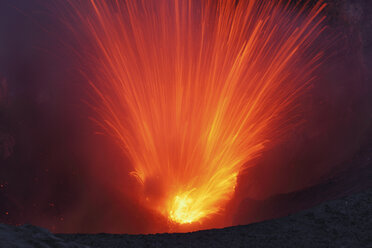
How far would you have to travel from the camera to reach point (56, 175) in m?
11.1

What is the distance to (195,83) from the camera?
35.4 ft

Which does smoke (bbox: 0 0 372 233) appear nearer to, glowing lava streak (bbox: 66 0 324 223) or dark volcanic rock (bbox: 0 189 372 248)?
glowing lava streak (bbox: 66 0 324 223)

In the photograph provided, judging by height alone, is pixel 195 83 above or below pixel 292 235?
above

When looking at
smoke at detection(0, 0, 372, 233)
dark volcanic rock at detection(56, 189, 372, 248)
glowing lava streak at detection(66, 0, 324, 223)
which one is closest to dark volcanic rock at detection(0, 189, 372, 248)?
dark volcanic rock at detection(56, 189, 372, 248)

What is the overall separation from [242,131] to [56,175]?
634 cm

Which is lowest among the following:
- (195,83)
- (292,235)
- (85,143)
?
(292,235)

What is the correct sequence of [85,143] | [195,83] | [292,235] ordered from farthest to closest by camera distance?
[85,143] → [195,83] → [292,235]

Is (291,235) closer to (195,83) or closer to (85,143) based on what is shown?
(195,83)

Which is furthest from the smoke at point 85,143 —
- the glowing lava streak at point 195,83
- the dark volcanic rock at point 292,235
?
the dark volcanic rock at point 292,235

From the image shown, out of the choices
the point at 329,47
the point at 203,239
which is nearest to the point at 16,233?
the point at 203,239

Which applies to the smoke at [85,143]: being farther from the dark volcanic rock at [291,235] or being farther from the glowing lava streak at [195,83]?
the dark volcanic rock at [291,235]

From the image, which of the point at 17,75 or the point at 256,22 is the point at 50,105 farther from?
the point at 256,22

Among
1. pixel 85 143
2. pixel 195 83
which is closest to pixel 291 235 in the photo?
pixel 195 83

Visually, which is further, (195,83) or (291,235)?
(195,83)
